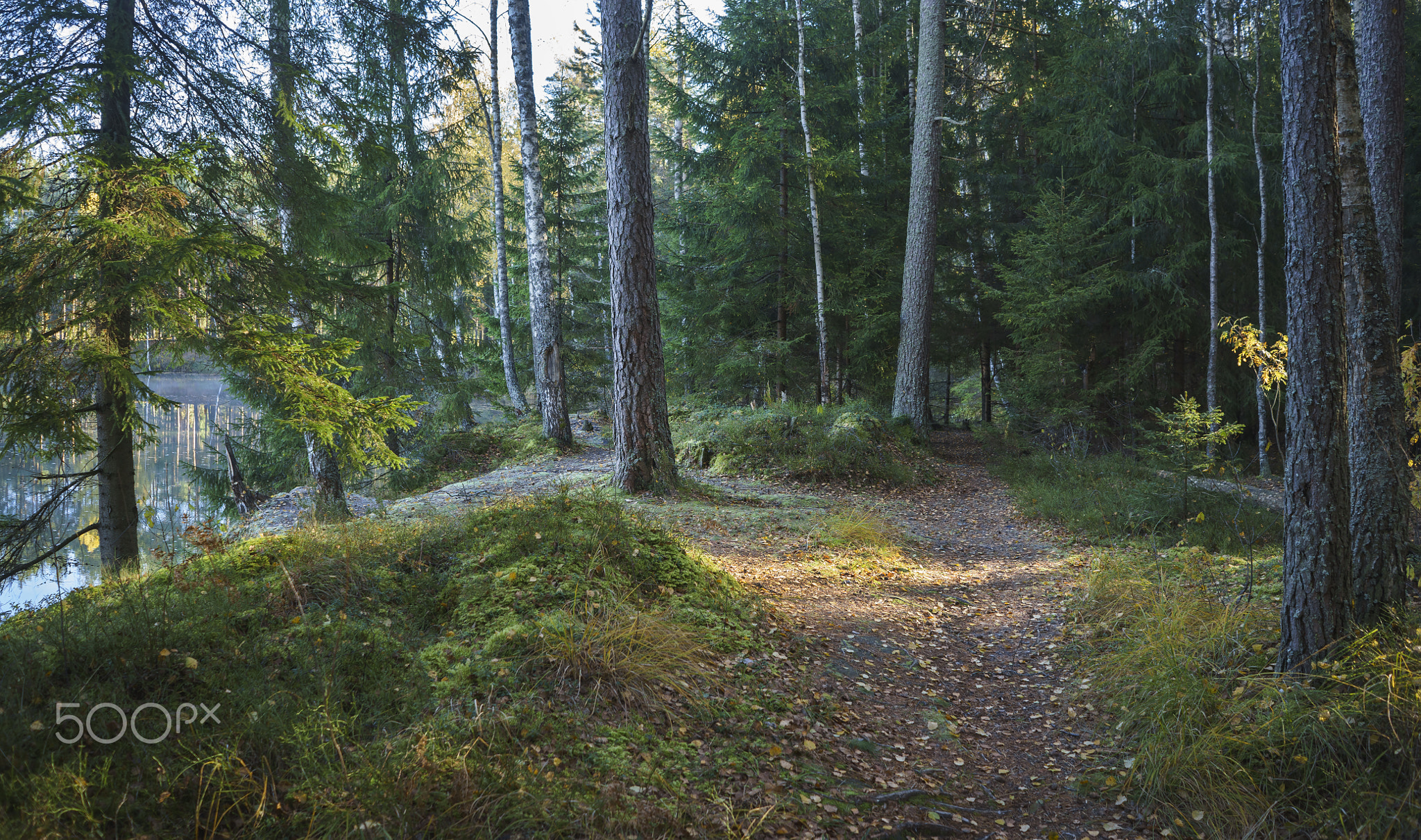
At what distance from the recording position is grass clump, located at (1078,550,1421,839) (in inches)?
104

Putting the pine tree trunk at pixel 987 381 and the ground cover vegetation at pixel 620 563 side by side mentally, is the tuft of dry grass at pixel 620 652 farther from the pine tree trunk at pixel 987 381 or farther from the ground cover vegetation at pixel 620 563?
the pine tree trunk at pixel 987 381

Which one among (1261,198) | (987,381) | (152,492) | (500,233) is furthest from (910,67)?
(152,492)

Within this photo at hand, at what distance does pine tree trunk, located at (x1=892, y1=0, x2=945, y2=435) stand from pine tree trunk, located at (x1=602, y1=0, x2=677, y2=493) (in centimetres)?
709

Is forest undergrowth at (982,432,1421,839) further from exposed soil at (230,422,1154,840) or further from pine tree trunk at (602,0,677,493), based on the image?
pine tree trunk at (602,0,677,493)

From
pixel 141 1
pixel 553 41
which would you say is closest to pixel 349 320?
pixel 141 1

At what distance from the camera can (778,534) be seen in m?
7.26

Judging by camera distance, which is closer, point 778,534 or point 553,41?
point 778,534

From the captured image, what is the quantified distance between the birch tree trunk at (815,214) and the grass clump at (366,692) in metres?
10.5

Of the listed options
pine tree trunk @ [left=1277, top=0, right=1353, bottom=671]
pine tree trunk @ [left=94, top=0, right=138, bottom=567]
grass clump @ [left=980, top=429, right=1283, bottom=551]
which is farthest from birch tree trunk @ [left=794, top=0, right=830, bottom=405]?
pine tree trunk @ [left=94, top=0, right=138, bottom=567]

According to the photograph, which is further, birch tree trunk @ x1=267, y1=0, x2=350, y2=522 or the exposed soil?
birch tree trunk @ x1=267, y1=0, x2=350, y2=522

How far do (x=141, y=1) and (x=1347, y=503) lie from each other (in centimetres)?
767

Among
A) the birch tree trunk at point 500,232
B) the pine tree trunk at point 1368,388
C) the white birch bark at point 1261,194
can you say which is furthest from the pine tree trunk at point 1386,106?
the birch tree trunk at point 500,232

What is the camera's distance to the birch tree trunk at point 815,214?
14211mm

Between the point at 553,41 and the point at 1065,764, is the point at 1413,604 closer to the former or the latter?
the point at 1065,764
